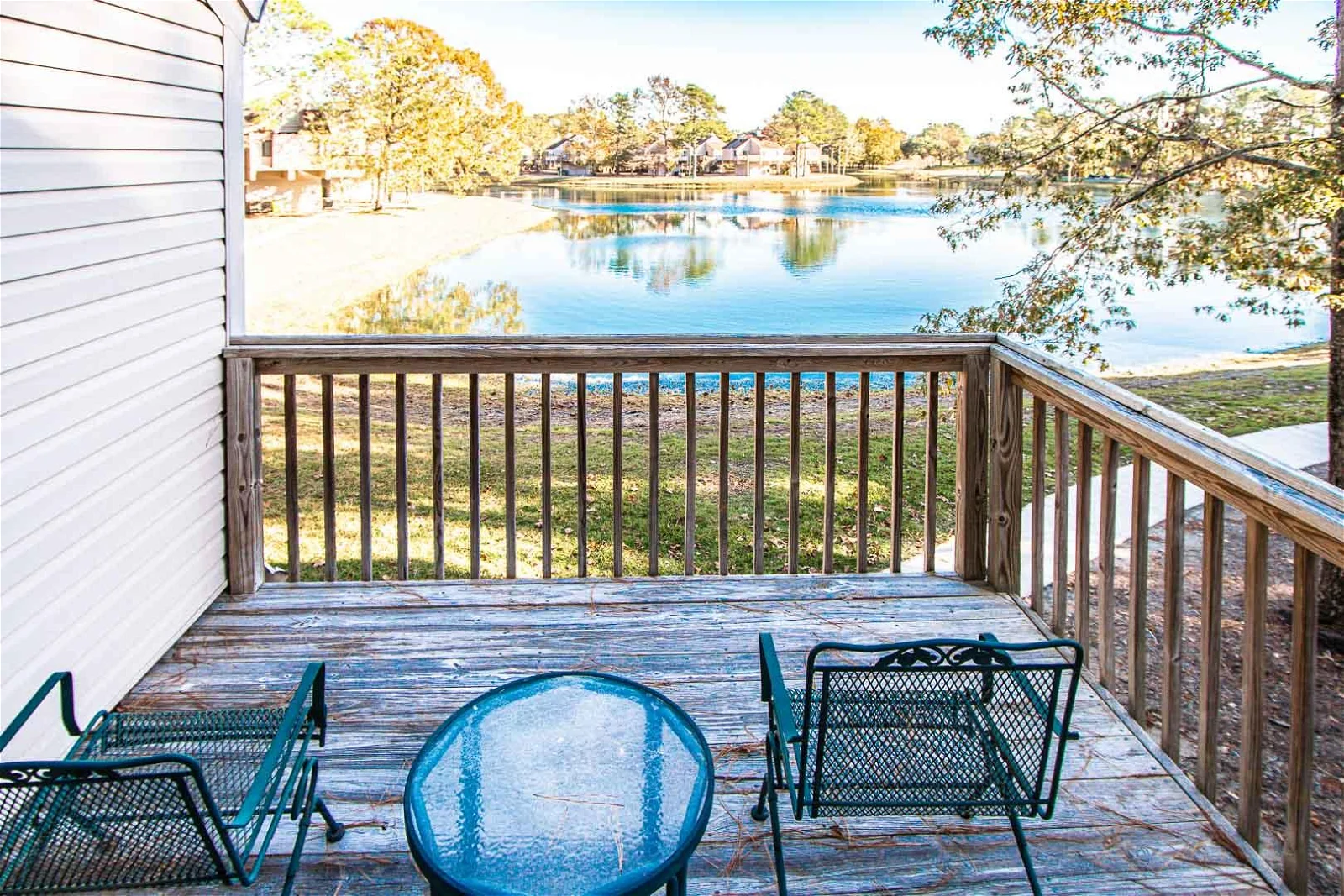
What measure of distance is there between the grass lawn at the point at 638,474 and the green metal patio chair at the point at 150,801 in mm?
3041

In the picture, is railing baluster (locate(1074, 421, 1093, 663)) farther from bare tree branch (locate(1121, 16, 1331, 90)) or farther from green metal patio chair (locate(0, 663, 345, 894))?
bare tree branch (locate(1121, 16, 1331, 90))

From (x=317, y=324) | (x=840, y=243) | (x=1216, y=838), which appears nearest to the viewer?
(x=1216, y=838)

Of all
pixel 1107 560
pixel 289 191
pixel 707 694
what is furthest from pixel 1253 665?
pixel 289 191

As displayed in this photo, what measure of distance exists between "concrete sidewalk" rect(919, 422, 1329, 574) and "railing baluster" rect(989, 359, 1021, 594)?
0.50 metres

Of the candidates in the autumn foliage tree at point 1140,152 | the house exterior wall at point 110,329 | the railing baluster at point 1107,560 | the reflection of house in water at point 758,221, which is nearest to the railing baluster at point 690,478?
the railing baluster at point 1107,560

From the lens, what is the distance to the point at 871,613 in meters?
3.41

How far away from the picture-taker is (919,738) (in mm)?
1906

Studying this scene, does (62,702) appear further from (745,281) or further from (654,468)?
(745,281)

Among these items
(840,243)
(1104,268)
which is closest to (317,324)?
(840,243)

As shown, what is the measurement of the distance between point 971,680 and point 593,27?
63.3 ft

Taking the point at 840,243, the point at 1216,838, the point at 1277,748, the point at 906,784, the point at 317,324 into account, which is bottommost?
the point at 1277,748

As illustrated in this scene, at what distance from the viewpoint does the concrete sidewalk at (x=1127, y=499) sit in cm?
494

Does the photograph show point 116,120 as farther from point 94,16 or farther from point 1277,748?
point 1277,748

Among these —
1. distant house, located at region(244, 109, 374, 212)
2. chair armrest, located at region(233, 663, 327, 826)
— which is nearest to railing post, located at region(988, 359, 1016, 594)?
chair armrest, located at region(233, 663, 327, 826)
